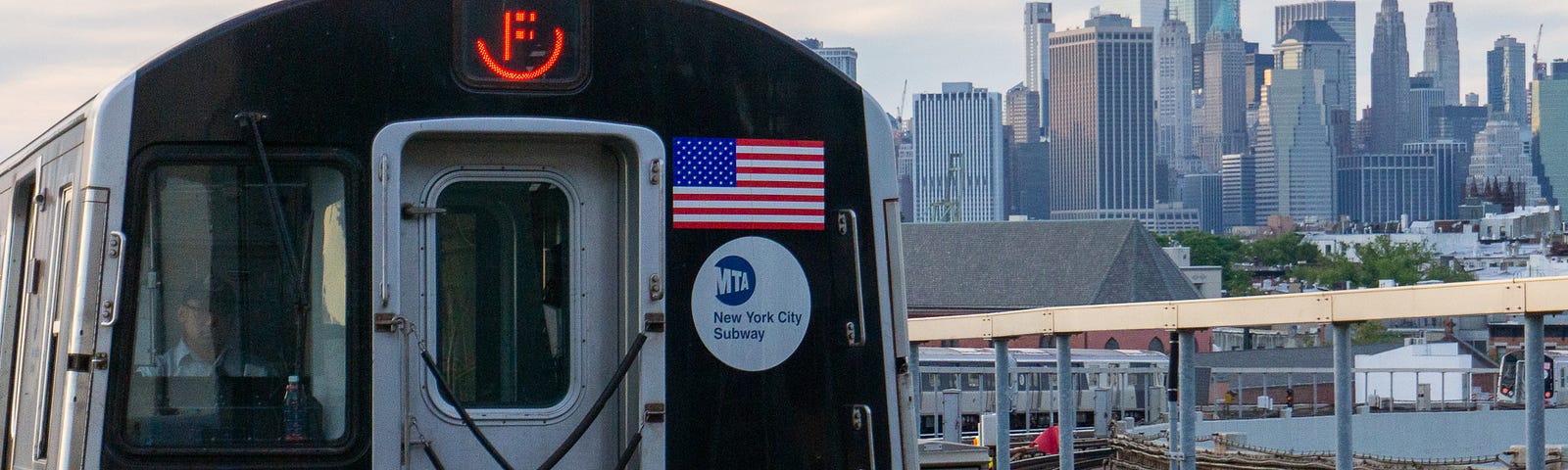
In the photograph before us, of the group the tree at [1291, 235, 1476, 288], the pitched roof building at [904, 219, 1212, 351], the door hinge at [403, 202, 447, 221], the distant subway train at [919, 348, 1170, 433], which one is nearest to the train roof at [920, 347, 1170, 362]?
the distant subway train at [919, 348, 1170, 433]

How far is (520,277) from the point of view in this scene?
5.23 meters

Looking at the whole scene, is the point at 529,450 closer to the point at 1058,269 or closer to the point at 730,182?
the point at 730,182

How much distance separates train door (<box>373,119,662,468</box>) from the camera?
201 inches

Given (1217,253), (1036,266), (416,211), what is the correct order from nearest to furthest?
(416,211)
(1036,266)
(1217,253)

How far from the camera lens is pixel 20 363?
5.66m

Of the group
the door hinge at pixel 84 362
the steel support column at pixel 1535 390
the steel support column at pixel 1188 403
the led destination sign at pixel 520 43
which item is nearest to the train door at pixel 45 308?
the door hinge at pixel 84 362

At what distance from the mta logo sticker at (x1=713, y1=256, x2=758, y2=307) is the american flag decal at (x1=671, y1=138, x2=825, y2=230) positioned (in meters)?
0.11

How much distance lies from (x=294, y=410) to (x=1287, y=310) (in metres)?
6.94

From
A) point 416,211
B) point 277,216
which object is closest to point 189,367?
point 277,216

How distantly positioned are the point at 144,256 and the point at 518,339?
104 cm

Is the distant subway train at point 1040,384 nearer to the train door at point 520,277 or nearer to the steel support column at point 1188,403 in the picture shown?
the steel support column at point 1188,403

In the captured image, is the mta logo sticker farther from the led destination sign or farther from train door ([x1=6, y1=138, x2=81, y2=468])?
train door ([x1=6, y1=138, x2=81, y2=468])

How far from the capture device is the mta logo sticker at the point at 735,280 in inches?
210

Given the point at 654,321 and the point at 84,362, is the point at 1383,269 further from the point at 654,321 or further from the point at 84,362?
the point at 84,362
